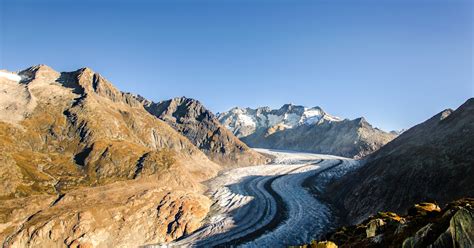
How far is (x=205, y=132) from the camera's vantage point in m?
168

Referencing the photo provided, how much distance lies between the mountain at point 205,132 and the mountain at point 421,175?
7024 cm

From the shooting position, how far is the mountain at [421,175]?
2333 inches

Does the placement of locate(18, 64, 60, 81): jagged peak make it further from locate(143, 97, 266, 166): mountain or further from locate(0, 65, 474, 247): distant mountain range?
locate(143, 97, 266, 166): mountain

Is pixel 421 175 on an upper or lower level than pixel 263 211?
upper

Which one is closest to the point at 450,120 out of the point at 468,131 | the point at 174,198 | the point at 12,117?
the point at 468,131

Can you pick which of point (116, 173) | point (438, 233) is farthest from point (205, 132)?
point (438, 233)

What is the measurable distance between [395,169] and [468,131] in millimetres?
15395

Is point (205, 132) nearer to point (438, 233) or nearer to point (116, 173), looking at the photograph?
point (116, 173)

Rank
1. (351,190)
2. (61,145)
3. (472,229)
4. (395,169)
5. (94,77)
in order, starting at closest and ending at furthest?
1. (472,229)
2. (395,169)
3. (351,190)
4. (61,145)
5. (94,77)

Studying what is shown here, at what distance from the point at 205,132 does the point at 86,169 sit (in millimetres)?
84544

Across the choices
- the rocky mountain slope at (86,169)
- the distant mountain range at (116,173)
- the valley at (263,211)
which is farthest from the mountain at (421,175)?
the rocky mountain slope at (86,169)

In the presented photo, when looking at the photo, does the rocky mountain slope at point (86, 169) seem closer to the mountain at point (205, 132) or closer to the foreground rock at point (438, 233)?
the mountain at point (205, 132)

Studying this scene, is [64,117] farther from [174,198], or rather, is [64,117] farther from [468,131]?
[468,131]

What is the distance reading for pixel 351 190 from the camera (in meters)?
84.1
